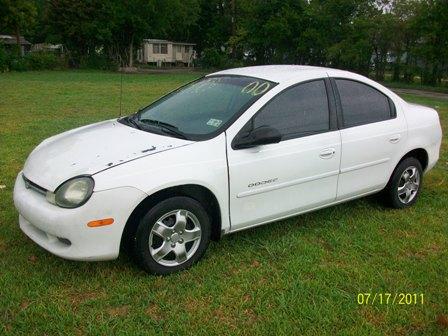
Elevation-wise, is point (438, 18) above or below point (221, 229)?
above

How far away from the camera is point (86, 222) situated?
10.6 feet

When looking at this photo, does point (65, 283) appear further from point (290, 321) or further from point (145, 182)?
point (290, 321)

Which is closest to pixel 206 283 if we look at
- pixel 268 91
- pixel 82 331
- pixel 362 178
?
pixel 82 331

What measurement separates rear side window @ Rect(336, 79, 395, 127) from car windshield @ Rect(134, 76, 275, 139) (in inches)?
33.2

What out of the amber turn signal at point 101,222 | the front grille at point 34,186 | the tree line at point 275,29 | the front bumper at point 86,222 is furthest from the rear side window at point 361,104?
the tree line at point 275,29

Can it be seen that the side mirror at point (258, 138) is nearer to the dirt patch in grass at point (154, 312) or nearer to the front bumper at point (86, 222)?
the front bumper at point (86, 222)

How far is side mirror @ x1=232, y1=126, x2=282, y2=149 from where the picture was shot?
Result: 3.74 metres

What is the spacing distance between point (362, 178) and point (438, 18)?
2433 centimetres

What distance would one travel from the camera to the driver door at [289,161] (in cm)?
382

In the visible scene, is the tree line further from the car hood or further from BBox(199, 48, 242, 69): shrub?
the car hood

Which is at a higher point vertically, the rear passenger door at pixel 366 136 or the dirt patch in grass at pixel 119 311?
the rear passenger door at pixel 366 136

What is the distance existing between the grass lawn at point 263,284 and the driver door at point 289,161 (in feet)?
1.23

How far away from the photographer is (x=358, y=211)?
512cm
